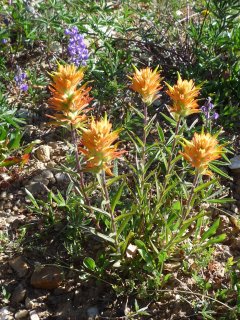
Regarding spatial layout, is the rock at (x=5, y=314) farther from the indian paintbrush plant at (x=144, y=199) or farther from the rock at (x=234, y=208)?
the rock at (x=234, y=208)

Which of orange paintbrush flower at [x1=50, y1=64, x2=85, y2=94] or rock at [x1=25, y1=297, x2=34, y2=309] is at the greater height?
orange paintbrush flower at [x1=50, y1=64, x2=85, y2=94]

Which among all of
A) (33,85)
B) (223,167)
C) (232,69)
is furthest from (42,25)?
(223,167)

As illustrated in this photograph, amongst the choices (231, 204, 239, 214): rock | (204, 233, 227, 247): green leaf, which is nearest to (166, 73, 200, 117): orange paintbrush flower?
(204, 233, 227, 247): green leaf

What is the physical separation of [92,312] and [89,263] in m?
0.25

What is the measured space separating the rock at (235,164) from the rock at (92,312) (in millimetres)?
1234

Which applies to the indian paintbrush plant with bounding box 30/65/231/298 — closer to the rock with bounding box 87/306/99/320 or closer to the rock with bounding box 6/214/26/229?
the rock with bounding box 87/306/99/320

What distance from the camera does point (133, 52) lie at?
363 cm

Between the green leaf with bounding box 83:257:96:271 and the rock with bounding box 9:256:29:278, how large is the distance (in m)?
0.36

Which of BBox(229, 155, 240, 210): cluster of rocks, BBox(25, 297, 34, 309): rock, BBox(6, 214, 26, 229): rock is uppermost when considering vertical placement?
BBox(229, 155, 240, 210): cluster of rocks

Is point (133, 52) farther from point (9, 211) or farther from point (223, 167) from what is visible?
point (9, 211)

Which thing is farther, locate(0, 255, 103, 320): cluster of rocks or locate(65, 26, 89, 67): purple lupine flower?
locate(65, 26, 89, 67): purple lupine flower

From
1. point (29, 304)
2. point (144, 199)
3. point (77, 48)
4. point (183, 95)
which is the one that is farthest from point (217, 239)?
point (77, 48)

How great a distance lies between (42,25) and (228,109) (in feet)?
5.30

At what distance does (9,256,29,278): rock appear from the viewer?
2.50 m
